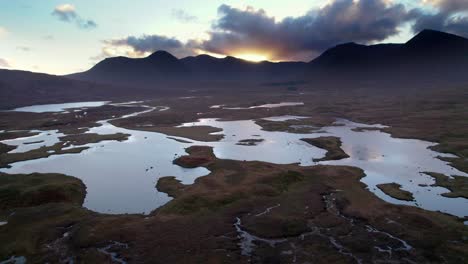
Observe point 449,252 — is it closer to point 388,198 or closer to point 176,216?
point 388,198

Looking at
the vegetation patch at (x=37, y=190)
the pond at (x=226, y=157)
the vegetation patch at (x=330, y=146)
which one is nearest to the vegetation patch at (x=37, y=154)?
the pond at (x=226, y=157)

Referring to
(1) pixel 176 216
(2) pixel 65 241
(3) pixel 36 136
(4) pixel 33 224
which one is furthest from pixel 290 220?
(3) pixel 36 136

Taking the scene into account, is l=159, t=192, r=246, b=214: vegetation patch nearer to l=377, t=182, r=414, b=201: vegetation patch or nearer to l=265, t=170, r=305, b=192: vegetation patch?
l=265, t=170, r=305, b=192: vegetation patch

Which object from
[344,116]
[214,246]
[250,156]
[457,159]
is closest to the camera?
[214,246]

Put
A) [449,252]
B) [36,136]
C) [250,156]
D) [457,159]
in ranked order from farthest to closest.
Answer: [36,136]
[250,156]
[457,159]
[449,252]

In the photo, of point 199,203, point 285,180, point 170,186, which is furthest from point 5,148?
point 285,180

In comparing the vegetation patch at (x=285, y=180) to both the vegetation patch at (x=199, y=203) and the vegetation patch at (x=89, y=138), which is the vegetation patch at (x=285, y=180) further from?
the vegetation patch at (x=89, y=138)

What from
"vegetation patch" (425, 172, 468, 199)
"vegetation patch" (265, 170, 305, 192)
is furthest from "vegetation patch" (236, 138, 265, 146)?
"vegetation patch" (425, 172, 468, 199)
